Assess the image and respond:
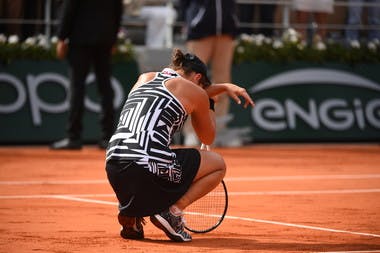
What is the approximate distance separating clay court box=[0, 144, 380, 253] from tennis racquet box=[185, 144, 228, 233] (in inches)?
3.6

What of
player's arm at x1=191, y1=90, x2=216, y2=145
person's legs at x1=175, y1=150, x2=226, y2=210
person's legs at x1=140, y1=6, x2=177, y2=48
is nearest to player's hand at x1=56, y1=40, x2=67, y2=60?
person's legs at x1=140, y1=6, x2=177, y2=48

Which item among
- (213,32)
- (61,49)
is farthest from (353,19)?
(61,49)

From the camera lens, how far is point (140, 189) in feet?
20.0

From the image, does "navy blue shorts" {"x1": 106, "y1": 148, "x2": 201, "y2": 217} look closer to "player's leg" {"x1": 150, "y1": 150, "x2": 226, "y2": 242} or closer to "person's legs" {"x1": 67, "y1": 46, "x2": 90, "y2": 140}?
"player's leg" {"x1": 150, "y1": 150, "x2": 226, "y2": 242}

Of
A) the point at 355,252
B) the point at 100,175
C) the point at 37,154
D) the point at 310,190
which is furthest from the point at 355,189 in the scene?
the point at 37,154

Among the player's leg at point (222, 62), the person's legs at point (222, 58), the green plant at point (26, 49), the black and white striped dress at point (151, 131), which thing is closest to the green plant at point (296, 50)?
the player's leg at point (222, 62)

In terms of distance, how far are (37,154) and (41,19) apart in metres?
2.60

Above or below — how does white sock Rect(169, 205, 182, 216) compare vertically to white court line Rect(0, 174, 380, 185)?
above

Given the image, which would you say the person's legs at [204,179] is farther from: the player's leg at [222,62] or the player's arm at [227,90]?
the player's leg at [222,62]

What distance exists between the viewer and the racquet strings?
6.73 metres

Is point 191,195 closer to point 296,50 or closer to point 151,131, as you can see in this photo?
point 151,131

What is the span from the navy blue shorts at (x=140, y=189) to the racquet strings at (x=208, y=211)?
0.56 meters

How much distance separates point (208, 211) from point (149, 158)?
0.97 metres

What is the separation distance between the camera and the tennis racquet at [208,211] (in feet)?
22.1
